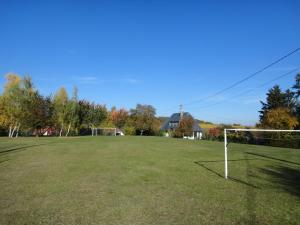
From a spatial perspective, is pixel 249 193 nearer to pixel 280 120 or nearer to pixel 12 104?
pixel 280 120

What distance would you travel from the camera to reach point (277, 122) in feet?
155

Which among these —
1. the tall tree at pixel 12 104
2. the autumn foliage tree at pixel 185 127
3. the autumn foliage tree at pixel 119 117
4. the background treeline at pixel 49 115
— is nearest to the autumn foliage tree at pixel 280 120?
the autumn foliage tree at pixel 185 127

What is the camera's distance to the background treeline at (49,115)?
50.6 meters

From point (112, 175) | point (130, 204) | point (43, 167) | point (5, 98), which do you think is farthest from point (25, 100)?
point (130, 204)

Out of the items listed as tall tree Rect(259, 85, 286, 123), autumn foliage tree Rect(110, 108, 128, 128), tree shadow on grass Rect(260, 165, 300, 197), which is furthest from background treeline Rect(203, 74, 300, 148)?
autumn foliage tree Rect(110, 108, 128, 128)

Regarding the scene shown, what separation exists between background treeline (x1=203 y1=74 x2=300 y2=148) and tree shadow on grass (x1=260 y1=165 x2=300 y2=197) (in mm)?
8992

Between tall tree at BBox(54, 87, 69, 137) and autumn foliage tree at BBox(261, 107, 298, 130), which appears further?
tall tree at BBox(54, 87, 69, 137)

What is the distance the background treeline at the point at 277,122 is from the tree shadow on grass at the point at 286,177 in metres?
8.99

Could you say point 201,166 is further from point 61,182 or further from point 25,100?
point 25,100

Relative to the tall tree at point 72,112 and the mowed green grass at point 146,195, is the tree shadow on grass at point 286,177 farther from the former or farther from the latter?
the tall tree at point 72,112

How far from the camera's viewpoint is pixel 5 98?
50.5 metres

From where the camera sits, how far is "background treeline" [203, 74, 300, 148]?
30109 mm

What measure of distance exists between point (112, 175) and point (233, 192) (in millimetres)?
5058

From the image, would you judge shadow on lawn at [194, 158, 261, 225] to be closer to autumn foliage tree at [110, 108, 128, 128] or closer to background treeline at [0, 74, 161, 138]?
background treeline at [0, 74, 161, 138]
